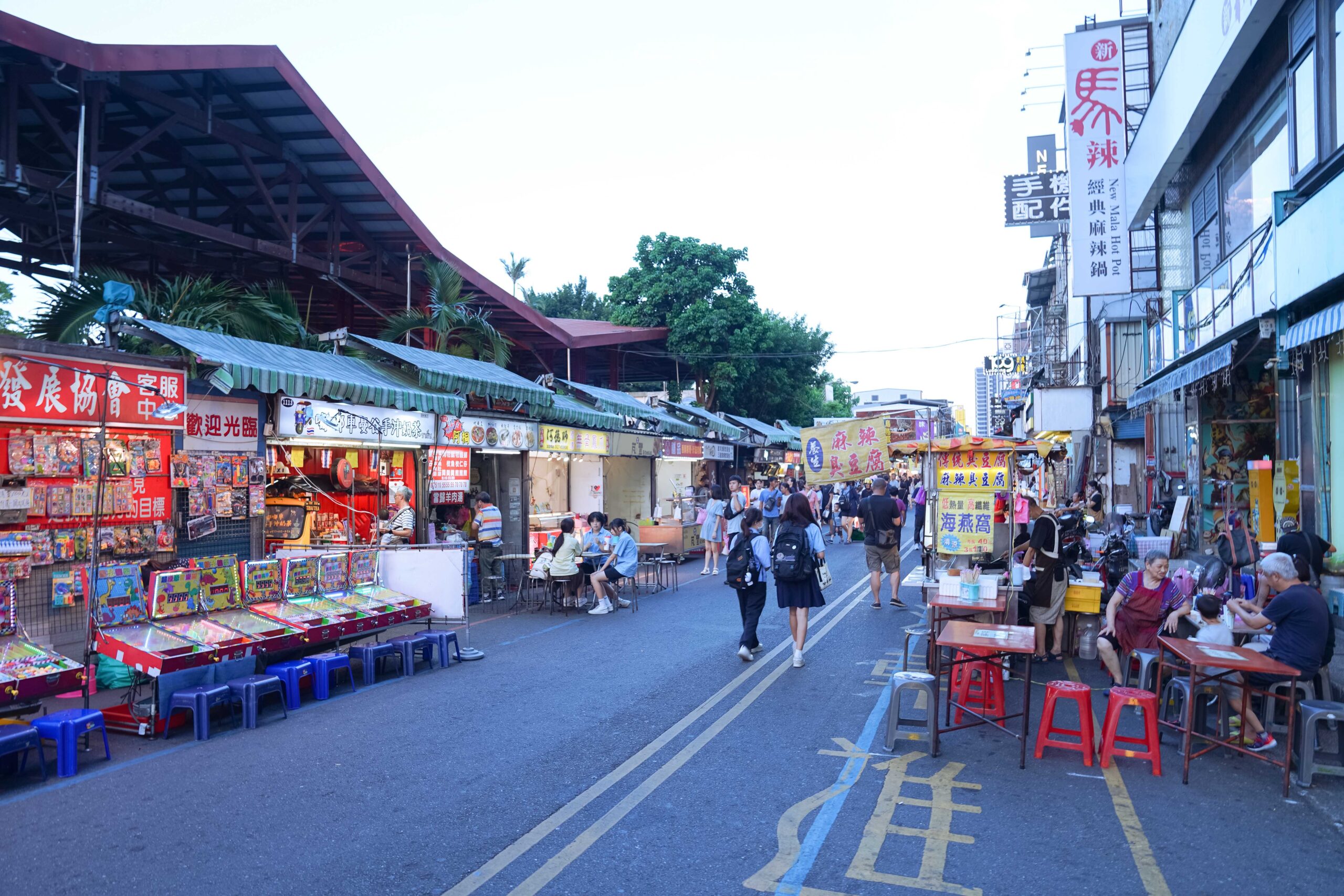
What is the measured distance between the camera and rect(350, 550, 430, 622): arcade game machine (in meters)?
9.99

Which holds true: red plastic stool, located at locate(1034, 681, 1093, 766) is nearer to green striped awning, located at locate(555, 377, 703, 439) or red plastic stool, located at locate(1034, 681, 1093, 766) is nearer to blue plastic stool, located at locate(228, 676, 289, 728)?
blue plastic stool, located at locate(228, 676, 289, 728)

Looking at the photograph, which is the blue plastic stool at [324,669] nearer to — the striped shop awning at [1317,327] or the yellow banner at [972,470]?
the yellow banner at [972,470]

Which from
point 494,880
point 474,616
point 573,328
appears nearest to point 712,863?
point 494,880

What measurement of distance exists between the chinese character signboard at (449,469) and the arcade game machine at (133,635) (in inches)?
232

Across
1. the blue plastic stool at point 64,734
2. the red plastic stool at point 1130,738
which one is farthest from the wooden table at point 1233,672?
the blue plastic stool at point 64,734

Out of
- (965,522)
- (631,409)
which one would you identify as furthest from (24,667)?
(631,409)

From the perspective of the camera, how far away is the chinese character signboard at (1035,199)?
31.1m

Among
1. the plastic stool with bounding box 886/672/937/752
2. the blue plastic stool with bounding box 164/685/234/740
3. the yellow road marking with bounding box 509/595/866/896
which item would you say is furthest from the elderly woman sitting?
the blue plastic stool with bounding box 164/685/234/740

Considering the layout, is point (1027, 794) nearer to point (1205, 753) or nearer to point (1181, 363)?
point (1205, 753)

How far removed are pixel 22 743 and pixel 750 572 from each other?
6.59m

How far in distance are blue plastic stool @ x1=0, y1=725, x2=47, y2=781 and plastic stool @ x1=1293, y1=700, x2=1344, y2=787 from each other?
8.68 m

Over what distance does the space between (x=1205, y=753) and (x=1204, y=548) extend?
846cm

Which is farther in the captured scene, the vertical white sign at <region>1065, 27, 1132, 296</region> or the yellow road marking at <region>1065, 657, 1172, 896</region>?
the vertical white sign at <region>1065, 27, 1132, 296</region>

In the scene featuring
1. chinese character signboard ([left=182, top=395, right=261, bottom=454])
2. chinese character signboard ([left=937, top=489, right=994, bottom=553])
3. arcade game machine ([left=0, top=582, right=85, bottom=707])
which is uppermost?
chinese character signboard ([left=182, top=395, right=261, bottom=454])
